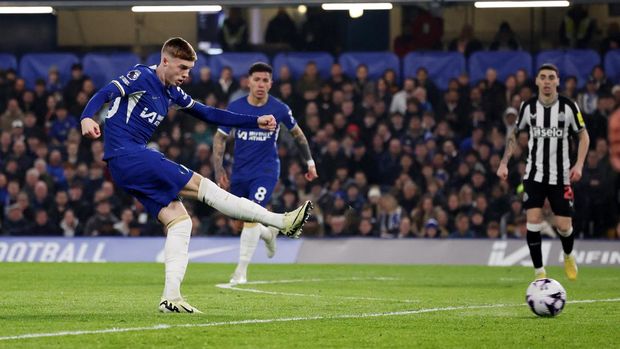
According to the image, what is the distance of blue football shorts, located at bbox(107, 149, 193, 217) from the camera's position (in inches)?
415

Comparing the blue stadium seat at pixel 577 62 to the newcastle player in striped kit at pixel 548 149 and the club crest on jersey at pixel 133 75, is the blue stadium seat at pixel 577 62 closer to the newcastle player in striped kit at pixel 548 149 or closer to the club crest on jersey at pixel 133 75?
the newcastle player in striped kit at pixel 548 149

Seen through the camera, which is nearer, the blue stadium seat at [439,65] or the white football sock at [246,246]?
the white football sock at [246,246]

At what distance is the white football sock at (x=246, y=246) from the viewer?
1593cm

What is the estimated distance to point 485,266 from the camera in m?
Result: 21.2

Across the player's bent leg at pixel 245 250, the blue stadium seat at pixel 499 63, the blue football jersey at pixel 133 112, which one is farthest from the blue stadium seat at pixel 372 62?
the blue football jersey at pixel 133 112

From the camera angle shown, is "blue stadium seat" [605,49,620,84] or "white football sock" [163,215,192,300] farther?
"blue stadium seat" [605,49,620,84]

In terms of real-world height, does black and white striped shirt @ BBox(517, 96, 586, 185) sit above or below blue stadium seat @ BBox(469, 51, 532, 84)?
below

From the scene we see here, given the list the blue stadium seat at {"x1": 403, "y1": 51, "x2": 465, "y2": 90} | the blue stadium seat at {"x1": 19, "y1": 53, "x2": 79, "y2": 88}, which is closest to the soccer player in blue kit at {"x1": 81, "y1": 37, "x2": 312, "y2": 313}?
the blue stadium seat at {"x1": 403, "y1": 51, "x2": 465, "y2": 90}

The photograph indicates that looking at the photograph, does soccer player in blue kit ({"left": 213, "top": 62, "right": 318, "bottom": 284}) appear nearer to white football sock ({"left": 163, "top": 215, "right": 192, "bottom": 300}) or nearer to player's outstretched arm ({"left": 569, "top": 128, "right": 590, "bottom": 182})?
player's outstretched arm ({"left": 569, "top": 128, "right": 590, "bottom": 182})

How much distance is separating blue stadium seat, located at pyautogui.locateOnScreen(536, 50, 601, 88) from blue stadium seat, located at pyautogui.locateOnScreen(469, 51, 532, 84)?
0.57m

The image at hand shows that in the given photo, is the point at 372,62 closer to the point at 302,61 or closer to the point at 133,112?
the point at 302,61

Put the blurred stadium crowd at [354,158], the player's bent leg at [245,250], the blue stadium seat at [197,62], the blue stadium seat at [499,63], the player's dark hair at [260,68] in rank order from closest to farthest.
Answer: the player's bent leg at [245,250], the player's dark hair at [260,68], the blurred stadium crowd at [354,158], the blue stadium seat at [499,63], the blue stadium seat at [197,62]

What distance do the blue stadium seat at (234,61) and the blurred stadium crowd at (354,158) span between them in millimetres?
749

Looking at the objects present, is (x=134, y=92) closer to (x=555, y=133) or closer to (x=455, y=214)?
(x=555, y=133)
